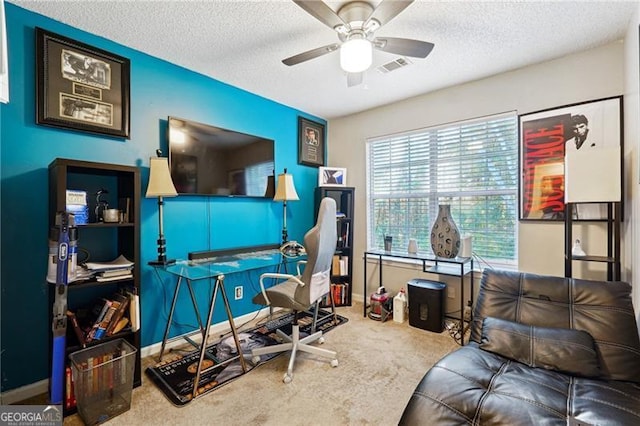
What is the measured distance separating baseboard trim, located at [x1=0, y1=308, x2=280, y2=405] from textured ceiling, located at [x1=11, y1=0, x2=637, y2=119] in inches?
95.2

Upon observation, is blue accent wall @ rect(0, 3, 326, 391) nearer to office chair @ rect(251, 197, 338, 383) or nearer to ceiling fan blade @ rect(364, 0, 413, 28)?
office chair @ rect(251, 197, 338, 383)

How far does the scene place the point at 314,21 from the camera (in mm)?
1920

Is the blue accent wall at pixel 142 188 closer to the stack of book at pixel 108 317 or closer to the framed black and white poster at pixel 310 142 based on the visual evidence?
the framed black and white poster at pixel 310 142

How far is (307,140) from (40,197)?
268cm

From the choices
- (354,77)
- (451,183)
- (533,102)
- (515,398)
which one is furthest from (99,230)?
(533,102)

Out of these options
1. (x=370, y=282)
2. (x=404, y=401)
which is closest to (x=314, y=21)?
(x=404, y=401)

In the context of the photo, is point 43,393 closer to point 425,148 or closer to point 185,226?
point 185,226

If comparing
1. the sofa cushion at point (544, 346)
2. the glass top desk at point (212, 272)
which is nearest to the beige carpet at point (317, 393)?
the glass top desk at point (212, 272)

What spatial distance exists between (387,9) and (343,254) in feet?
8.63

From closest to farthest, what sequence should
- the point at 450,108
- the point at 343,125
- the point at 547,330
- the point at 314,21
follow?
the point at 547,330, the point at 314,21, the point at 450,108, the point at 343,125

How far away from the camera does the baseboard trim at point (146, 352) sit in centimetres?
175

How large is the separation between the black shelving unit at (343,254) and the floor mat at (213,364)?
609 mm

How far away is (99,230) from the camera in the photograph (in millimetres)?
2068

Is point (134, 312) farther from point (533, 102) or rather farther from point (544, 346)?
point (533, 102)
